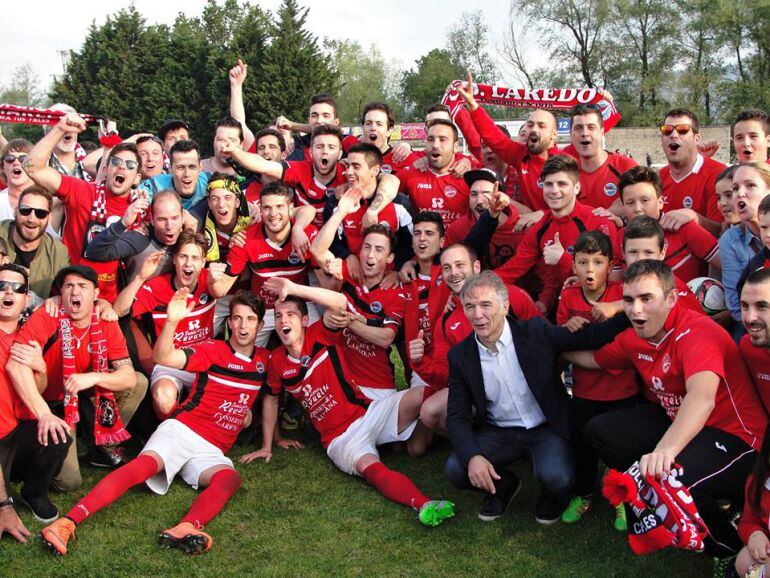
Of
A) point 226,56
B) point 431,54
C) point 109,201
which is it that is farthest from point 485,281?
point 431,54

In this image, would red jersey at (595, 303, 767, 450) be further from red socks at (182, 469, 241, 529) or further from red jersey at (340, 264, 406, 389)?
red socks at (182, 469, 241, 529)

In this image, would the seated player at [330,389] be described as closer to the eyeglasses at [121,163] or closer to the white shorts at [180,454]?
the white shorts at [180,454]

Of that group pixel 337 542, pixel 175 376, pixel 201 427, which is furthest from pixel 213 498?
pixel 175 376

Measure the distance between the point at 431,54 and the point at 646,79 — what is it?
1244 inches

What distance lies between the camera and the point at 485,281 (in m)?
4.80

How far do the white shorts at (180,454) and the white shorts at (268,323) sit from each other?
1.17 m

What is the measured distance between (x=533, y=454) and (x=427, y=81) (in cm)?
7199

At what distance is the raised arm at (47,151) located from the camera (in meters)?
5.96

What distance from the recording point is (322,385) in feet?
19.4

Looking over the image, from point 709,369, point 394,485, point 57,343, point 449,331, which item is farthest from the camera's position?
point 449,331

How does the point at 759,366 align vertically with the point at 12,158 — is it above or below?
below

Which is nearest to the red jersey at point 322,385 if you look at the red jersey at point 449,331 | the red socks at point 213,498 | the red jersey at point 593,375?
the red jersey at point 449,331

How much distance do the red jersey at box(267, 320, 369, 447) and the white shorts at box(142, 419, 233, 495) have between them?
712 millimetres

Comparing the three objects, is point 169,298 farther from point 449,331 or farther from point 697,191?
point 697,191
